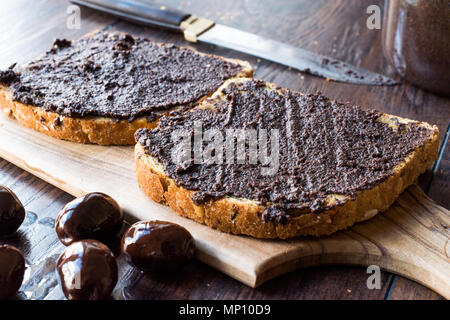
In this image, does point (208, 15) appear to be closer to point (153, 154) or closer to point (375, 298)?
point (153, 154)

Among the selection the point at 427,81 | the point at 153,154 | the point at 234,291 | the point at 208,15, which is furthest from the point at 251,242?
the point at 208,15

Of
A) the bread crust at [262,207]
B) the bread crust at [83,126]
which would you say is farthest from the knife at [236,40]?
the bread crust at [262,207]

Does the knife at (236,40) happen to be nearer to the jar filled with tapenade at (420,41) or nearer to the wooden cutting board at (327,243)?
the jar filled with tapenade at (420,41)

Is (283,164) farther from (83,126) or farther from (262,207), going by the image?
(83,126)

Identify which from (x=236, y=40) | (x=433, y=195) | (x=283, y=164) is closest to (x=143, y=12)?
(x=236, y=40)

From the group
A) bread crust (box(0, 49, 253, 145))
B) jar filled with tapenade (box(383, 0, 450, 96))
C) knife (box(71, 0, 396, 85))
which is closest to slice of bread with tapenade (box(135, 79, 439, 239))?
bread crust (box(0, 49, 253, 145))
